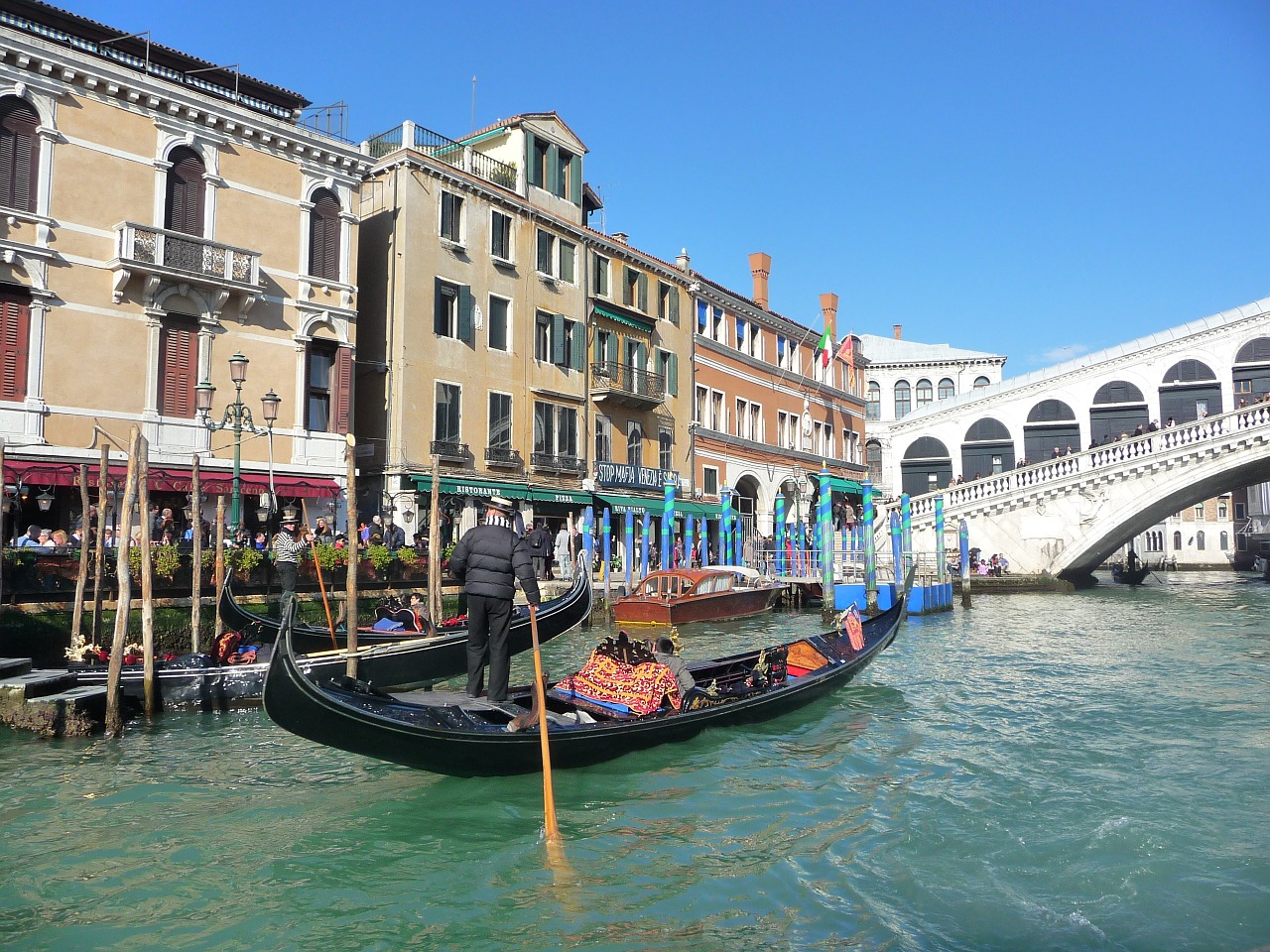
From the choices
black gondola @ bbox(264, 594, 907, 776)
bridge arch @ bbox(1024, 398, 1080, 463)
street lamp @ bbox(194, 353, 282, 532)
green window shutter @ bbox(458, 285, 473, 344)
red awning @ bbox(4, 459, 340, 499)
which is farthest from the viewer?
bridge arch @ bbox(1024, 398, 1080, 463)

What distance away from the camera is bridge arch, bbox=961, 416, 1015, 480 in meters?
31.8

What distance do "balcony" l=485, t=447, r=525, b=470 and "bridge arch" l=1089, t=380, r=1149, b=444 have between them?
68.6ft

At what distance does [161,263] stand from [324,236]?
9.49 ft

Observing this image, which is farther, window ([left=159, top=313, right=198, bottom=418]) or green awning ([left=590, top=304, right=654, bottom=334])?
green awning ([left=590, top=304, right=654, bottom=334])

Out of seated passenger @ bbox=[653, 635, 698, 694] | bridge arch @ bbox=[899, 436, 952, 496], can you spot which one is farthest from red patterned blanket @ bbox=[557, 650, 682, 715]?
bridge arch @ bbox=[899, 436, 952, 496]

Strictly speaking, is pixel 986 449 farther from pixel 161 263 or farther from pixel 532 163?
pixel 161 263

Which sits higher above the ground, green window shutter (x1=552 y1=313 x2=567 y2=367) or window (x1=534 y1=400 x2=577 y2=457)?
green window shutter (x1=552 y1=313 x2=567 y2=367)

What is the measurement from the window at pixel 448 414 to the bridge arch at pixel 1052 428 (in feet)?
69.5

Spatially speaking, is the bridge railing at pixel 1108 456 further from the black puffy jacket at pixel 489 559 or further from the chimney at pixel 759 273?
the black puffy jacket at pixel 489 559

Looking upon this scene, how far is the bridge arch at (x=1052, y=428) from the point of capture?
102 feet

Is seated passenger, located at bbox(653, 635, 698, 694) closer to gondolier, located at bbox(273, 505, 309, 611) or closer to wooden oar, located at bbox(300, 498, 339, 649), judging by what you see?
wooden oar, located at bbox(300, 498, 339, 649)

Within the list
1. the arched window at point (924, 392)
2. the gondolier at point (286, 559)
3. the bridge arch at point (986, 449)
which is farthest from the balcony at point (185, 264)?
the arched window at point (924, 392)

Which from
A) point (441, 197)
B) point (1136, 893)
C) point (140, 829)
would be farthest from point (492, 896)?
point (441, 197)

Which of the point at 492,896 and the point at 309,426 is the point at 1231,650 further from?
the point at 309,426
